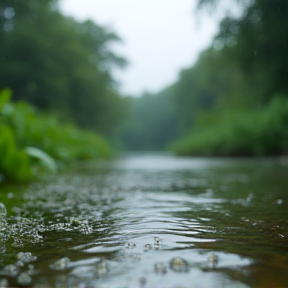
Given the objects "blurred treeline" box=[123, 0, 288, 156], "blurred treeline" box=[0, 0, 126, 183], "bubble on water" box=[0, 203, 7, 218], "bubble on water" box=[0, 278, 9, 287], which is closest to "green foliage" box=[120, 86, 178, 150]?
"blurred treeline" box=[0, 0, 126, 183]

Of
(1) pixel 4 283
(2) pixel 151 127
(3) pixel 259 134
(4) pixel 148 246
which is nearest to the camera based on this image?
(1) pixel 4 283

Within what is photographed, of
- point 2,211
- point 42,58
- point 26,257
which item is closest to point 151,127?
point 42,58

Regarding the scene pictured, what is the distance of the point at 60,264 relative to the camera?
31.5 inches

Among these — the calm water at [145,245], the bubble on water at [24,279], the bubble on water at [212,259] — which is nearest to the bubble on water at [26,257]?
the calm water at [145,245]

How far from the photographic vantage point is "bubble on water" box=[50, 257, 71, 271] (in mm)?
780

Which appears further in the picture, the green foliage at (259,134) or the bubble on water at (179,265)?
the green foliage at (259,134)

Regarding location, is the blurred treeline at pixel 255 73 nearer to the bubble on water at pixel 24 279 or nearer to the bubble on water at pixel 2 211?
the bubble on water at pixel 2 211

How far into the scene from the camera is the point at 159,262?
80 cm

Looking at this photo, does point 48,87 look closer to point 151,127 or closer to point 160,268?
point 160,268

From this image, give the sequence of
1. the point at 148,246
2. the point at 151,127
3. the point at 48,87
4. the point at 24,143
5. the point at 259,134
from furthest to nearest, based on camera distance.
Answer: the point at 151,127
the point at 48,87
the point at 259,134
the point at 24,143
the point at 148,246

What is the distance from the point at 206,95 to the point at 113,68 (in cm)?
2394

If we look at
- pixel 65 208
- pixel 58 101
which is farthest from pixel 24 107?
pixel 58 101

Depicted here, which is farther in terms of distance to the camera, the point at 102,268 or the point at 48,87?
the point at 48,87

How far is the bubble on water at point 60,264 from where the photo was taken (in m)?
0.78
